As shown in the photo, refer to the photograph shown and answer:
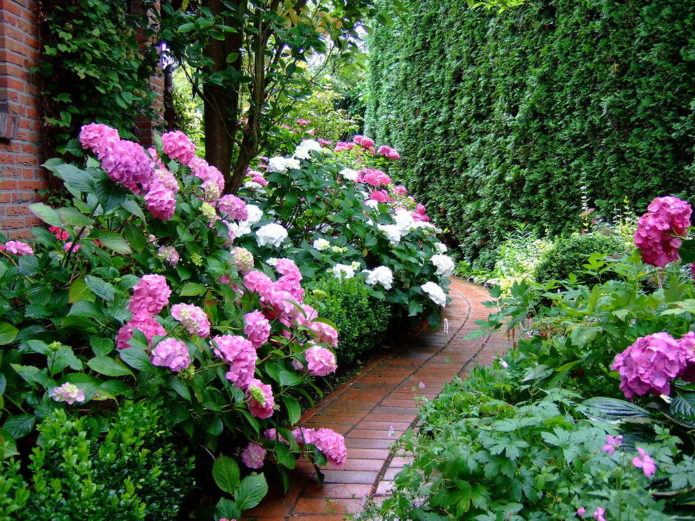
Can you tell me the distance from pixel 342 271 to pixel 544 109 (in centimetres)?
382

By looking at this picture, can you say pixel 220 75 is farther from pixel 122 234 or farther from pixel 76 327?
pixel 76 327

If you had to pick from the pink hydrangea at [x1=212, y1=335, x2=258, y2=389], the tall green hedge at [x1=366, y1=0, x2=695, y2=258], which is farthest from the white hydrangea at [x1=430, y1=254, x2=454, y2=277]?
the pink hydrangea at [x1=212, y1=335, x2=258, y2=389]

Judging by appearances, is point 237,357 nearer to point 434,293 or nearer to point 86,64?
point 434,293

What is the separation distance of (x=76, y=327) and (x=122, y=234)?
32cm

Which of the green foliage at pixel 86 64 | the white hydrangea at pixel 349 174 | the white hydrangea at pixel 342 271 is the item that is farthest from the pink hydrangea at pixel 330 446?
the green foliage at pixel 86 64

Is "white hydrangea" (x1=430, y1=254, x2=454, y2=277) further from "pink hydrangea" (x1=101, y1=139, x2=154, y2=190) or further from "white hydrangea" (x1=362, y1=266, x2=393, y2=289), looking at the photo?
"pink hydrangea" (x1=101, y1=139, x2=154, y2=190)

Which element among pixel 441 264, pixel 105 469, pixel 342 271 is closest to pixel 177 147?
pixel 105 469

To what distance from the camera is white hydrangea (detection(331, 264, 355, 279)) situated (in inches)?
126

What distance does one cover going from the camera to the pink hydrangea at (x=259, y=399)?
1598 mm

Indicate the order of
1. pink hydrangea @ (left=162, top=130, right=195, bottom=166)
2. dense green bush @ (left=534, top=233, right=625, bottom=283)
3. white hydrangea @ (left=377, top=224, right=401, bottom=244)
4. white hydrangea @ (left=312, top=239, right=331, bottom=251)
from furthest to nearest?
dense green bush @ (left=534, top=233, right=625, bottom=283) < white hydrangea @ (left=377, top=224, right=401, bottom=244) < white hydrangea @ (left=312, top=239, right=331, bottom=251) < pink hydrangea @ (left=162, top=130, right=195, bottom=166)

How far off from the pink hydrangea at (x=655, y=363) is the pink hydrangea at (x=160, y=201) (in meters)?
1.32

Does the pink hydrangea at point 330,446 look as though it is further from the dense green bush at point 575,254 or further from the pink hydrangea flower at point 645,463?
the dense green bush at point 575,254

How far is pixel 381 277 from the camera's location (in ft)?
11.2

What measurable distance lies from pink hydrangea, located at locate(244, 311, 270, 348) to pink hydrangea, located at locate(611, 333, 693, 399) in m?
1.03
